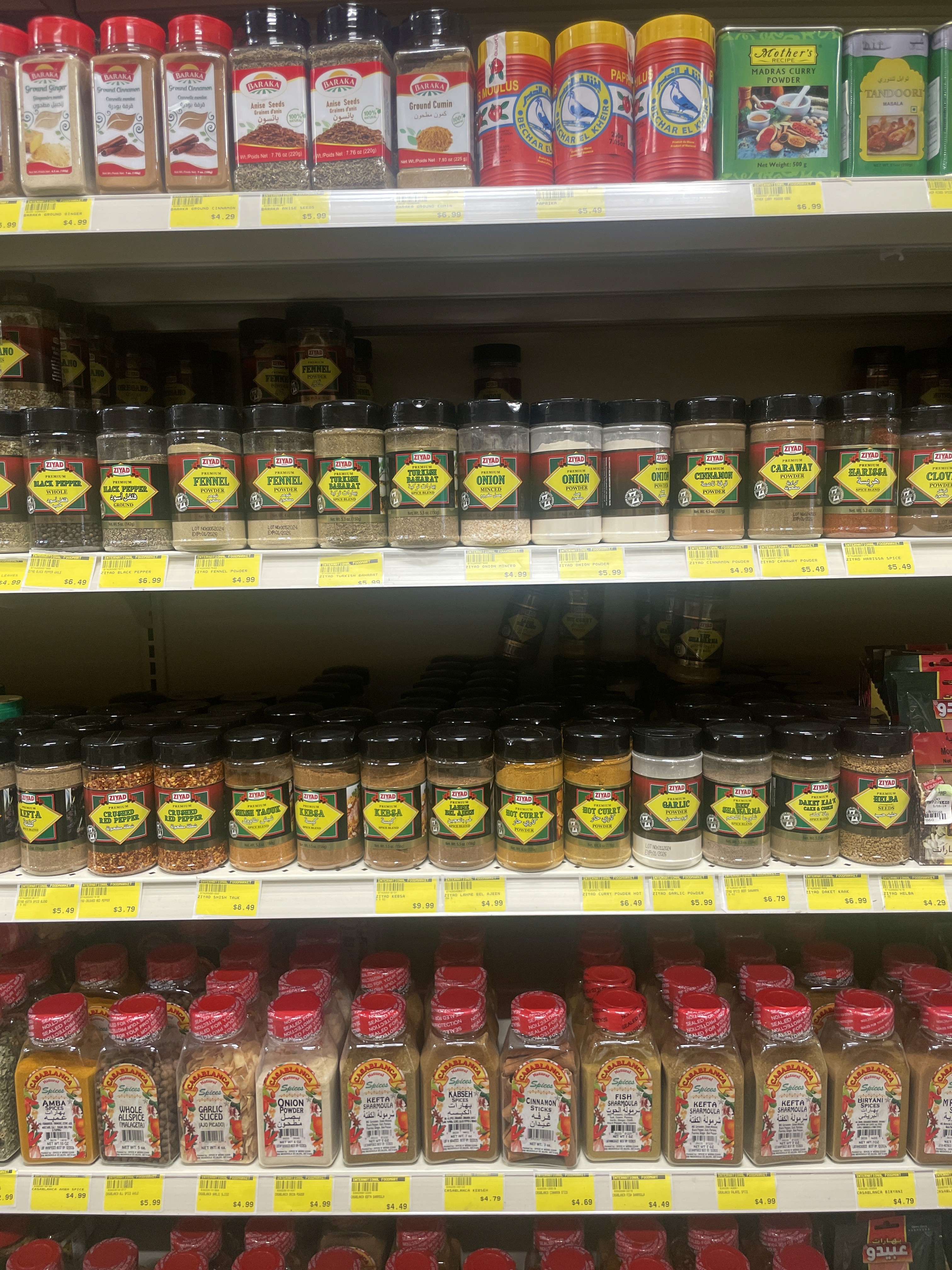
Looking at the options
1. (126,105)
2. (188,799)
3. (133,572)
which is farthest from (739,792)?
(126,105)

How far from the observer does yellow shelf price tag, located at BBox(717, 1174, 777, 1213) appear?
1.08 metres

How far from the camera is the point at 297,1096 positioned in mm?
1087

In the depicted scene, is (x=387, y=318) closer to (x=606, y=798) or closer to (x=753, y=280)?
(x=753, y=280)

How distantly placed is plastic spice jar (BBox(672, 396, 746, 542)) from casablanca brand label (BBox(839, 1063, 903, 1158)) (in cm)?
78

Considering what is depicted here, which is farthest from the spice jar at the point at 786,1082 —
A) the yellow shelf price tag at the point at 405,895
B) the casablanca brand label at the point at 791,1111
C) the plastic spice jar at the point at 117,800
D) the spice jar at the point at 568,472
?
the plastic spice jar at the point at 117,800

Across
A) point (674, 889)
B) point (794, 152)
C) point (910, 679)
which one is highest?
point (794, 152)

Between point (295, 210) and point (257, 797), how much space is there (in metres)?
0.80

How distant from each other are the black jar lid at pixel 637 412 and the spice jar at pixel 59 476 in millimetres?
751

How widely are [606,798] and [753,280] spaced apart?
0.98 m

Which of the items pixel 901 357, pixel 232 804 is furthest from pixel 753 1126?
pixel 901 357

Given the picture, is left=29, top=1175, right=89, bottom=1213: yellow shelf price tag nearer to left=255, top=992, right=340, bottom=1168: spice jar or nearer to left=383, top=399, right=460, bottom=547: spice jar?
left=255, top=992, right=340, bottom=1168: spice jar

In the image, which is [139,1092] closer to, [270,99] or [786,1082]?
[786,1082]

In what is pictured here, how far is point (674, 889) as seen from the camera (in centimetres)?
108

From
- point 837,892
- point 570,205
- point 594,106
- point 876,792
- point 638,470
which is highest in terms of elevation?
point 594,106
